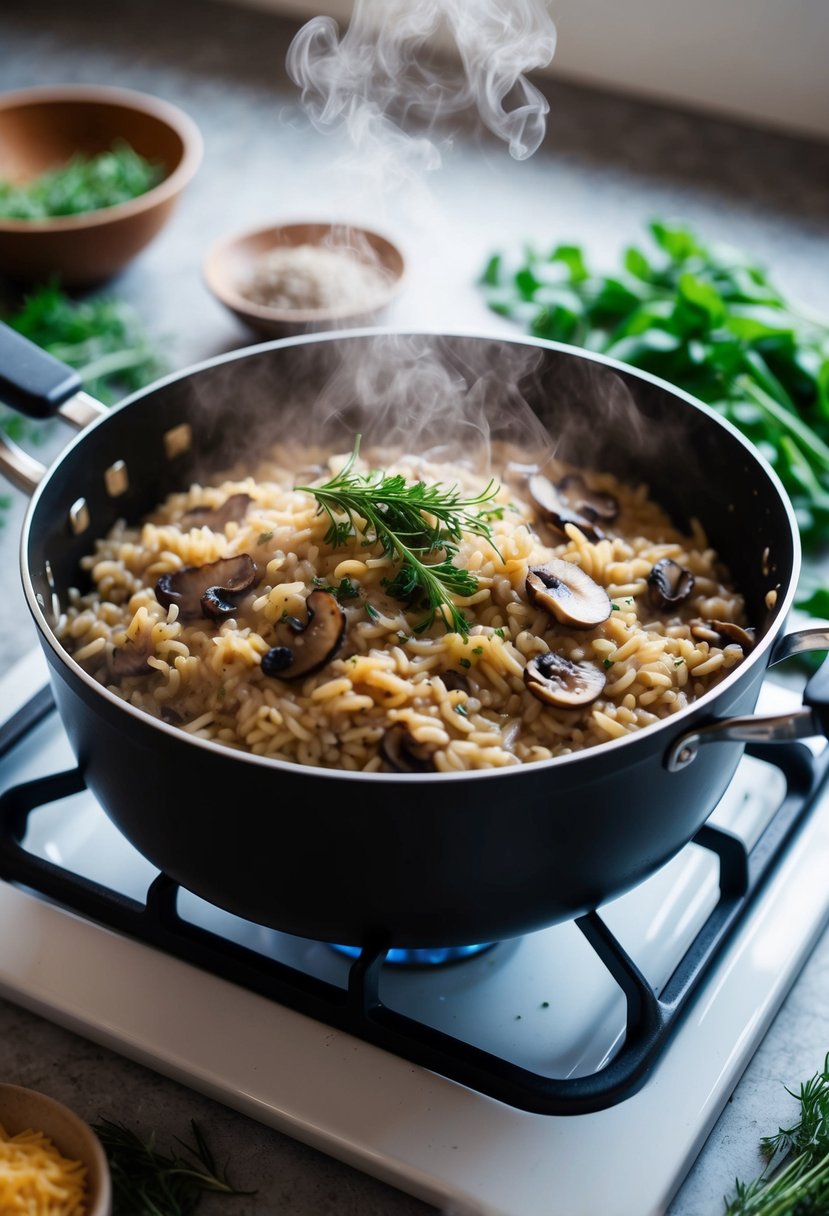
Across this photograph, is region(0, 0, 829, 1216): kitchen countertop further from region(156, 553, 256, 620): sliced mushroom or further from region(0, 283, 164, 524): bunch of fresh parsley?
region(156, 553, 256, 620): sliced mushroom

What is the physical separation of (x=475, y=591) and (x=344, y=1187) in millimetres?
757

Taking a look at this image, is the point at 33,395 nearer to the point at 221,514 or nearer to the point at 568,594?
the point at 221,514

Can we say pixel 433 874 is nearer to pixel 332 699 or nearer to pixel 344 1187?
pixel 332 699

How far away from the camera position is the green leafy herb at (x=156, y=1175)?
1.43 meters

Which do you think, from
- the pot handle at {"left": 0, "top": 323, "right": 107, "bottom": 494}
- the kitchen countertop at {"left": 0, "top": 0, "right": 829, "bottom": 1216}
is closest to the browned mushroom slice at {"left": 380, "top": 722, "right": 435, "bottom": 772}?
the pot handle at {"left": 0, "top": 323, "right": 107, "bottom": 494}

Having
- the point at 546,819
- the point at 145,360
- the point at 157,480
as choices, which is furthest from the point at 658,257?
the point at 546,819

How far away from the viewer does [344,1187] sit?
1.49m

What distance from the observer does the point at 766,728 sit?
4.32ft

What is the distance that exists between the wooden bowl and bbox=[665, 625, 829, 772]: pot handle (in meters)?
2.35

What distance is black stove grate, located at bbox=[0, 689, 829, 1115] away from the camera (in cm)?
145

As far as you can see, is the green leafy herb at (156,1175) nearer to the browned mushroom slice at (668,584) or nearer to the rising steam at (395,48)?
the browned mushroom slice at (668,584)

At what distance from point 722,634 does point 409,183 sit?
4.57ft

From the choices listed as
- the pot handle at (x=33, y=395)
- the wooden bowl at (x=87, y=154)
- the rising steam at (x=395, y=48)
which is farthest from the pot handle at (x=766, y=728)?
the wooden bowl at (x=87, y=154)

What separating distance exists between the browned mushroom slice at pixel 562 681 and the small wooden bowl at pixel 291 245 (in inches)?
59.0
